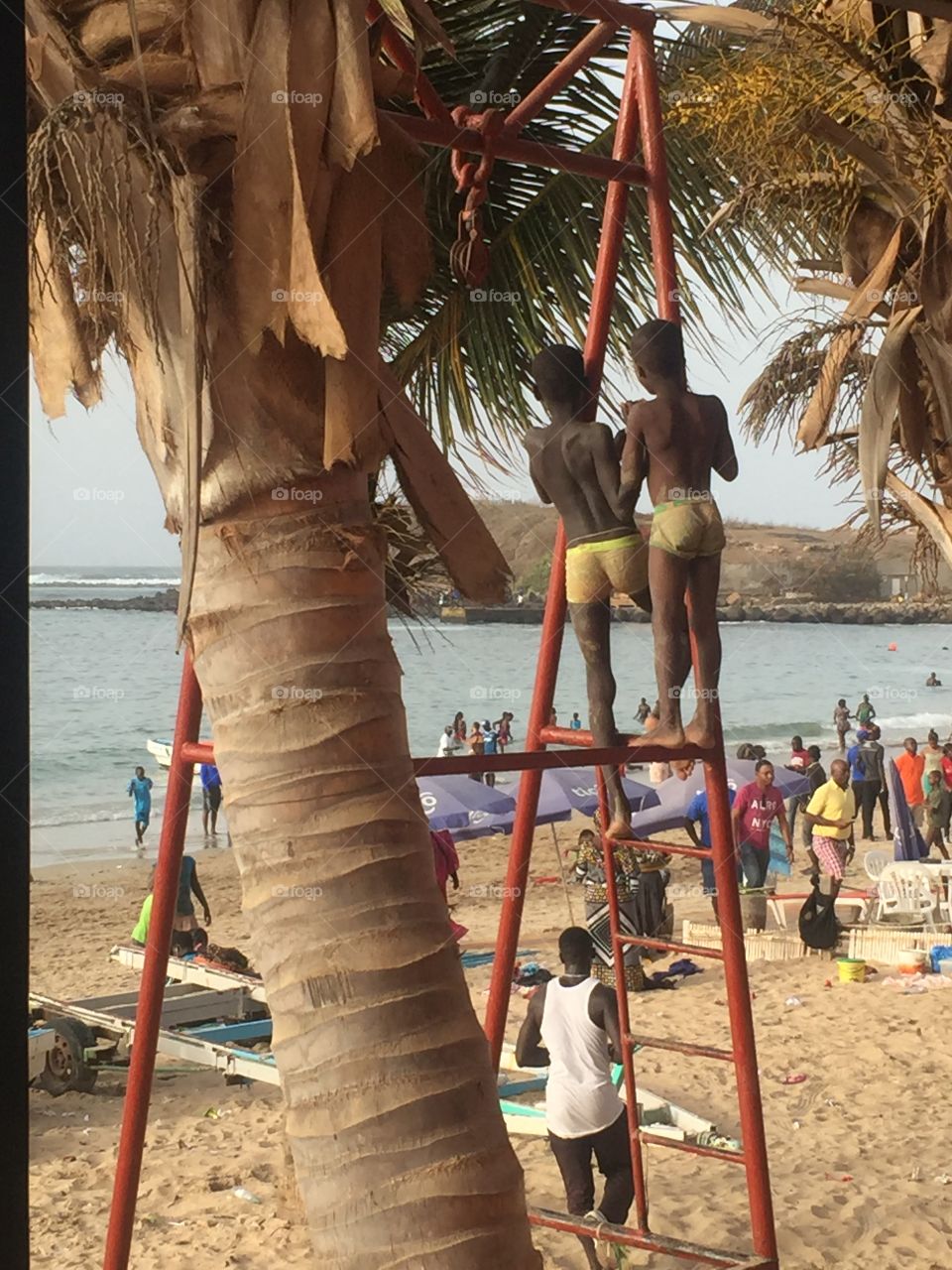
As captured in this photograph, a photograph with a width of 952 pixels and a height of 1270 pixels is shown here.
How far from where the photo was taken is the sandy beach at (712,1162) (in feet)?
15.6

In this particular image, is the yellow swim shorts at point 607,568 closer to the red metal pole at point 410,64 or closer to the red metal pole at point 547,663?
the red metal pole at point 547,663

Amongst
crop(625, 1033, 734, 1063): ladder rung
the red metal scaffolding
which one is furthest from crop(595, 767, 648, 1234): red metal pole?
crop(625, 1033, 734, 1063): ladder rung

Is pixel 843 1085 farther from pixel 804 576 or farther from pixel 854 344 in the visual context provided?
pixel 804 576

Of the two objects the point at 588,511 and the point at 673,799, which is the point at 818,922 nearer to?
the point at 673,799

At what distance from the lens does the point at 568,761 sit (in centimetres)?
270

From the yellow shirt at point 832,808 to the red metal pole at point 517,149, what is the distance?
22.3 ft

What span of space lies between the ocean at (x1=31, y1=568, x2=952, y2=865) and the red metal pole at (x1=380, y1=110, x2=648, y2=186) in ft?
49.2

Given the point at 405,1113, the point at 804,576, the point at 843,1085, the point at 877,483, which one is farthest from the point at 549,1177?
the point at 804,576

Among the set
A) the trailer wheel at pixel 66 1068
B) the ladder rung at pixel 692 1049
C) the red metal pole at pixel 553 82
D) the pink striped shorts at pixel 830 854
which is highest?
the red metal pole at pixel 553 82

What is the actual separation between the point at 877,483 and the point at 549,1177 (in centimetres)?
274

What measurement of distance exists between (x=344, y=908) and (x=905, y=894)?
7.85 metres

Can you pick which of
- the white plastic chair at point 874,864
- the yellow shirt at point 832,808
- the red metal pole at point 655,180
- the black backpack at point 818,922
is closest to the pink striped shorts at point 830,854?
the yellow shirt at point 832,808

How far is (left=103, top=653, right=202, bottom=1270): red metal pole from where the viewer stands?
258 centimetres

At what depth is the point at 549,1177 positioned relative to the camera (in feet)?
17.4
